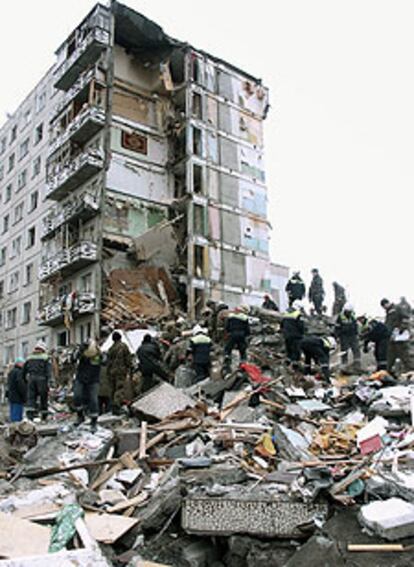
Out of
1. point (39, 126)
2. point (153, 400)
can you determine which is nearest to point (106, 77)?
point (39, 126)

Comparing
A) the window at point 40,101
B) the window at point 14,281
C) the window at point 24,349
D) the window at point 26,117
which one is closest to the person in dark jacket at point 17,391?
the window at point 24,349

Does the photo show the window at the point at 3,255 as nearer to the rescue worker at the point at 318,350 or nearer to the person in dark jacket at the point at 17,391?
the person in dark jacket at the point at 17,391

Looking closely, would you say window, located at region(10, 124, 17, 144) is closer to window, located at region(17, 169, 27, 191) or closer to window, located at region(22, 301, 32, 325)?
window, located at region(17, 169, 27, 191)

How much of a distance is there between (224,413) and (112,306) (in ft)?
65.6

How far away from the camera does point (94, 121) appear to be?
30953mm

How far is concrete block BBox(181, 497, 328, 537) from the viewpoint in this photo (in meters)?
5.26

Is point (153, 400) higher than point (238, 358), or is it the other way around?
point (238, 358)

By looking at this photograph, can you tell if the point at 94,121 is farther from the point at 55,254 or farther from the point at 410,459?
the point at 410,459

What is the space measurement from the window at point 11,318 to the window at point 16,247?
13.0ft

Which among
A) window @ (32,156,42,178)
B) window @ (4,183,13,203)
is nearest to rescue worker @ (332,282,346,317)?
window @ (32,156,42,178)

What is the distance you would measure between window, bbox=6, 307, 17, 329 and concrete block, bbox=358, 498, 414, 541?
3486 cm

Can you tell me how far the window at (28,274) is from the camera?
3616 cm

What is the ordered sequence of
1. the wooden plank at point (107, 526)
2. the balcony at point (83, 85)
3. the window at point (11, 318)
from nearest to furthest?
the wooden plank at point (107, 526)
the balcony at point (83, 85)
the window at point (11, 318)

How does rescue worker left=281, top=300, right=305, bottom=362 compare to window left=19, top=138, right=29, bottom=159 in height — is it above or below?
below
